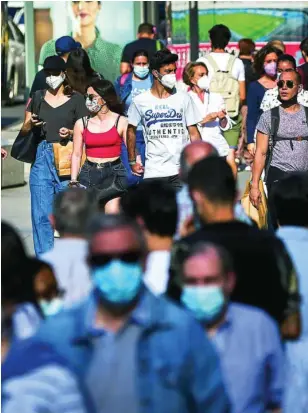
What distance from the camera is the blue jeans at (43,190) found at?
373 inches

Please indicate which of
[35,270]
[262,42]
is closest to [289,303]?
[35,270]

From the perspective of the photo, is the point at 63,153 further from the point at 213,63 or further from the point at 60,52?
the point at 213,63

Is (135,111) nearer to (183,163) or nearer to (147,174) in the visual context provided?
(147,174)

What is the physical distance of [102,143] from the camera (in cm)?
883

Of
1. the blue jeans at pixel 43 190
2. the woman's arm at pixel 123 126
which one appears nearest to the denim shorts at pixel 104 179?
the woman's arm at pixel 123 126

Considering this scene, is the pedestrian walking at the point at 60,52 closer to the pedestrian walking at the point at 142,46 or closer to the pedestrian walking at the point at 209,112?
the pedestrian walking at the point at 209,112

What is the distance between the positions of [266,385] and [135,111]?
492 cm

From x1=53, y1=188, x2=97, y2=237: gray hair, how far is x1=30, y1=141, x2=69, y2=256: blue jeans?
A: 14.3 ft

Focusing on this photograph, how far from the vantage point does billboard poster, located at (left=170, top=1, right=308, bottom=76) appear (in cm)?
1866

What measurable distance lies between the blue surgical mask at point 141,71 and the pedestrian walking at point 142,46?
1.33 meters

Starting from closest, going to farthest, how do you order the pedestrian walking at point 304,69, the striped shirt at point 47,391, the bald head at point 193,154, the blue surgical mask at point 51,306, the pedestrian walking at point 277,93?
the striped shirt at point 47,391
the blue surgical mask at point 51,306
the bald head at point 193,154
the pedestrian walking at point 277,93
the pedestrian walking at point 304,69

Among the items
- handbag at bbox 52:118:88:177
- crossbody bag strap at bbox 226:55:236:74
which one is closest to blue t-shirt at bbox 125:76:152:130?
crossbody bag strap at bbox 226:55:236:74

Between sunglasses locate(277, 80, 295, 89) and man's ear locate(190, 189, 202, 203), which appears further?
sunglasses locate(277, 80, 295, 89)

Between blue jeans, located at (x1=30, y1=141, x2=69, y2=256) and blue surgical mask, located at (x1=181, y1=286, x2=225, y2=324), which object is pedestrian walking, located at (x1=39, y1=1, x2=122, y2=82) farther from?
blue surgical mask, located at (x1=181, y1=286, x2=225, y2=324)
